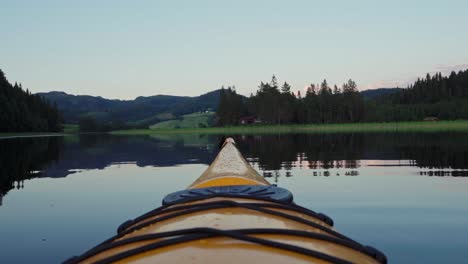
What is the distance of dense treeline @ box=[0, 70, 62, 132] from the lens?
90.1m

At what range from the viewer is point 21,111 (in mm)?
98188

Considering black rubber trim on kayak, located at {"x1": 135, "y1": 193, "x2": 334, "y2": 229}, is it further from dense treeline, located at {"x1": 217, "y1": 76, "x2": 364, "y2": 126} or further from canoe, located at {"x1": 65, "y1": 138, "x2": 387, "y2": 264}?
dense treeline, located at {"x1": 217, "y1": 76, "x2": 364, "y2": 126}

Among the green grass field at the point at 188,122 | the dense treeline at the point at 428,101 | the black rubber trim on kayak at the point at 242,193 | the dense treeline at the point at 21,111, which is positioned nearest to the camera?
the black rubber trim on kayak at the point at 242,193

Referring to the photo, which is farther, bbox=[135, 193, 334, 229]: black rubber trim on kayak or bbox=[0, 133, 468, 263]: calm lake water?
bbox=[0, 133, 468, 263]: calm lake water

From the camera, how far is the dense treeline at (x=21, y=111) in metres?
90.1

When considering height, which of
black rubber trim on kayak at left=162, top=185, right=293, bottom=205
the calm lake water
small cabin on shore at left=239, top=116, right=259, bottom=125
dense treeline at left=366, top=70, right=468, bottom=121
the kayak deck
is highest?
dense treeline at left=366, top=70, right=468, bottom=121

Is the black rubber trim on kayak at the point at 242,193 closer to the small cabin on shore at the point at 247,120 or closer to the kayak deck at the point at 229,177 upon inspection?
the kayak deck at the point at 229,177

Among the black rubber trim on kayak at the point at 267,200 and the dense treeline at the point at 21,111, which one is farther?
the dense treeline at the point at 21,111

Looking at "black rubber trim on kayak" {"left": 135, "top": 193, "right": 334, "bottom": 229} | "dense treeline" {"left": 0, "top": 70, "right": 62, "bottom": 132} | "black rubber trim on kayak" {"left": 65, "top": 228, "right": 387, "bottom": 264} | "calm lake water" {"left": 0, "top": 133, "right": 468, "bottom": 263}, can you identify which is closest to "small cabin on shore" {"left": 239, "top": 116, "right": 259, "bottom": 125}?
"dense treeline" {"left": 0, "top": 70, "right": 62, "bottom": 132}

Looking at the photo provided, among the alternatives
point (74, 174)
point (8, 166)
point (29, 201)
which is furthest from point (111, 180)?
point (8, 166)

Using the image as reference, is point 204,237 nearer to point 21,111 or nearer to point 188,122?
point 21,111

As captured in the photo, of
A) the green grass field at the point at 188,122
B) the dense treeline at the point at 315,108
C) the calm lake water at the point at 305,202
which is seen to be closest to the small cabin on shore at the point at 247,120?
the dense treeline at the point at 315,108

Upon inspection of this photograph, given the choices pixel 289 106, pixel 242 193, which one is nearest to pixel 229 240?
pixel 242 193

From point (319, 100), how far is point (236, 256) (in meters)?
133
